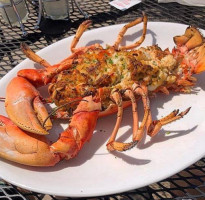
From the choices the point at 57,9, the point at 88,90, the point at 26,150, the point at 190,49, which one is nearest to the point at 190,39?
the point at 190,49

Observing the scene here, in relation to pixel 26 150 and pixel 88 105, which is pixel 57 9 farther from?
pixel 26 150

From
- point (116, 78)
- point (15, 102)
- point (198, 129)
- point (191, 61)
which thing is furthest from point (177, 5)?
point (15, 102)

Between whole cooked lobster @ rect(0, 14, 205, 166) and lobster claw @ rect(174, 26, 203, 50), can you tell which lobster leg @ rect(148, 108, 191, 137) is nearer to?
whole cooked lobster @ rect(0, 14, 205, 166)

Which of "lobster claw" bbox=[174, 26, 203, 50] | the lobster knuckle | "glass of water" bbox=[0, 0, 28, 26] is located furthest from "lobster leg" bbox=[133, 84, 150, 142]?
"glass of water" bbox=[0, 0, 28, 26]

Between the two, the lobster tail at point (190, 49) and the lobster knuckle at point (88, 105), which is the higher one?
the lobster tail at point (190, 49)

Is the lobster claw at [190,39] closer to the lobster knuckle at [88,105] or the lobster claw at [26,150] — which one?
the lobster knuckle at [88,105]

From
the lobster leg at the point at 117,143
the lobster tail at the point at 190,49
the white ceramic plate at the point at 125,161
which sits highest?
the lobster tail at the point at 190,49

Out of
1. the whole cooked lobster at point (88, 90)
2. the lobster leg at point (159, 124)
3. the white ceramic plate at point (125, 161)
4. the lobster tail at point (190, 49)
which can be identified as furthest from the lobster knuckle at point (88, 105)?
the lobster tail at point (190, 49)

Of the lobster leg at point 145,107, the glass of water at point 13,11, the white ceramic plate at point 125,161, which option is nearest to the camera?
the white ceramic plate at point 125,161
